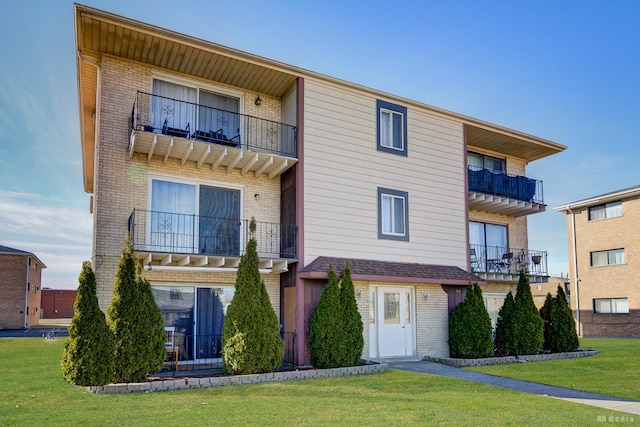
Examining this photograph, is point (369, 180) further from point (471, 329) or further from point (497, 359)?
point (497, 359)

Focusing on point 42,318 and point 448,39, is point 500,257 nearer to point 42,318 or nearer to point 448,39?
point 448,39

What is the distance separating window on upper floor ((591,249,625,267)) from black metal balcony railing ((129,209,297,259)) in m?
21.5

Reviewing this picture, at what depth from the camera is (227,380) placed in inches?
423

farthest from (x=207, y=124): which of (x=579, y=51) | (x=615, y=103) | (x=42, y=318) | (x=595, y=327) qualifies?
(x=42, y=318)

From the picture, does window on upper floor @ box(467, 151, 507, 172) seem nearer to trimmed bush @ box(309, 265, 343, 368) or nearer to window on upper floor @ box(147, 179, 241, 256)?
trimmed bush @ box(309, 265, 343, 368)

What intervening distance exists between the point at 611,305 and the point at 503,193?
13.8 m

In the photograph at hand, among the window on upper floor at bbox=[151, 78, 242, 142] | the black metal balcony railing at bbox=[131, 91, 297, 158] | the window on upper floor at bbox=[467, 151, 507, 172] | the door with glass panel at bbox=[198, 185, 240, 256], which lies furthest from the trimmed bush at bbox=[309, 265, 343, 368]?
the window on upper floor at bbox=[467, 151, 507, 172]

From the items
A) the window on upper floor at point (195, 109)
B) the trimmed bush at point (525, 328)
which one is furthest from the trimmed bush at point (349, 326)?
the trimmed bush at point (525, 328)

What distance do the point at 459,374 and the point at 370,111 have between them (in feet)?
25.9

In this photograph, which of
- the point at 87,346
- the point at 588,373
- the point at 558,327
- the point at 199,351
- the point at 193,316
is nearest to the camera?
the point at 87,346

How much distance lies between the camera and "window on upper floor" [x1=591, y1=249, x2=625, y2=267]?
28.2 metres

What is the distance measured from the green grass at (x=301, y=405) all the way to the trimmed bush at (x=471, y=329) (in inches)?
163

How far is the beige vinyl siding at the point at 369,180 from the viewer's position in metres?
14.8

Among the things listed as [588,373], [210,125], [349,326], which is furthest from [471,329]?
[210,125]
